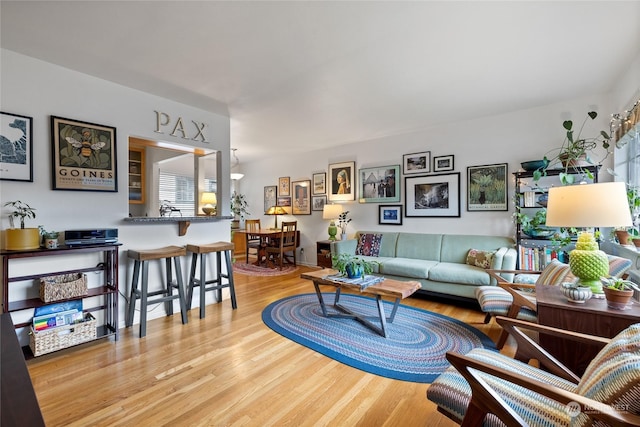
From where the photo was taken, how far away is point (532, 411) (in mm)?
1075

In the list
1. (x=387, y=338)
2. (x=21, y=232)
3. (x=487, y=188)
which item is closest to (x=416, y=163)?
(x=487, y=188)

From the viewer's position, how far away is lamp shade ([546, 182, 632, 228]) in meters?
1.62

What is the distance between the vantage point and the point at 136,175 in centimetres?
469

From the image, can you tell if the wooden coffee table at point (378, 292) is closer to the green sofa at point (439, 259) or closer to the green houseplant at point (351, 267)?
the green houseplant at point (351, 267)

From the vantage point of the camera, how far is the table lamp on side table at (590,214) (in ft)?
5.32

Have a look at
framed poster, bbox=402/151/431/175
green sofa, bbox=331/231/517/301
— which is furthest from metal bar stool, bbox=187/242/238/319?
framed poster, bbox=402/151/431/175

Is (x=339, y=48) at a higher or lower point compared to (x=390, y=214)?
higher

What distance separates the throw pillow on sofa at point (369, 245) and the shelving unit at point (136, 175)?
3.76 metres

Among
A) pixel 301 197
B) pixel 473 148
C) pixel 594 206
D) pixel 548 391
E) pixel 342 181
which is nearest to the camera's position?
pixel 548 391

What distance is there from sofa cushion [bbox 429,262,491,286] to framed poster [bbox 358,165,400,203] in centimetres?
150

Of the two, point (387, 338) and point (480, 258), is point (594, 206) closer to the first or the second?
point (387, 338)

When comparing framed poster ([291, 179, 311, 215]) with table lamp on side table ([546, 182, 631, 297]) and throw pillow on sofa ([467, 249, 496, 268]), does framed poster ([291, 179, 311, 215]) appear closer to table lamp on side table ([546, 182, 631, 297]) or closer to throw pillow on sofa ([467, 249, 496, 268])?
throw pillow on sofa ([467, 249, 496, 268])

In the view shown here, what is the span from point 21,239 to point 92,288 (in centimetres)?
71

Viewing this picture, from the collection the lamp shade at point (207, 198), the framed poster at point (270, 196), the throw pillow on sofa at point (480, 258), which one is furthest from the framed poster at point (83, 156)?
the throw pillow on sofa at point (480, 258)
